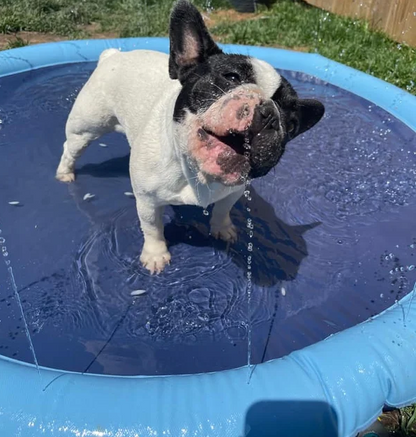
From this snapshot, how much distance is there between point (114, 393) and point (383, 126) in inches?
136

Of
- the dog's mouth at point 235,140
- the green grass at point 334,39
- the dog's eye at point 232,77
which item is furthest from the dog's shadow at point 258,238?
the green grass at point 334,39

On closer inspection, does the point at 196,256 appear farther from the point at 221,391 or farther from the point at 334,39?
the point at 334,39

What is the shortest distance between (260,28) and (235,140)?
5.08 meters

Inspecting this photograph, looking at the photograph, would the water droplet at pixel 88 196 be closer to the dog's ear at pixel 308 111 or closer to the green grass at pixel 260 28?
the dog's ear at pixel 308 111

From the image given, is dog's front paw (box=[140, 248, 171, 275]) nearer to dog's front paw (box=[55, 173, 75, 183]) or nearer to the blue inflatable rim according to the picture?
the blue inflatable rim

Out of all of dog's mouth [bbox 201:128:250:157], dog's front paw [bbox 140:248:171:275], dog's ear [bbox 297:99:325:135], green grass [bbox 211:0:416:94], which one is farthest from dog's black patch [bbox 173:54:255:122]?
green grass [bbox 211:0:416:94]

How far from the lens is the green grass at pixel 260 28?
5770 mm

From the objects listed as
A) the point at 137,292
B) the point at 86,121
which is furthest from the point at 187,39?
the point at 137,292

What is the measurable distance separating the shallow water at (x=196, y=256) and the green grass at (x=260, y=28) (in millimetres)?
1720

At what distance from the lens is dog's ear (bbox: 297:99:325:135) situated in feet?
7.41

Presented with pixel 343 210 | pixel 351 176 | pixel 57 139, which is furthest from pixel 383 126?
pixel 57 139

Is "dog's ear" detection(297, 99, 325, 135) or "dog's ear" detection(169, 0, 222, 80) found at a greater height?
"dog's ear" detection(169, 0, 222, 80)

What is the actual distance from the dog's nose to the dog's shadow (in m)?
1.21

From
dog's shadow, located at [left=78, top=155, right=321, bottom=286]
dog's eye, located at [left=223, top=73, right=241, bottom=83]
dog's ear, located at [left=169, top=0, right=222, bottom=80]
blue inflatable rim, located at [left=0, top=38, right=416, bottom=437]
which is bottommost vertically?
dog's shadow, located at [left=78, top=155, right=321, bottom=286]
